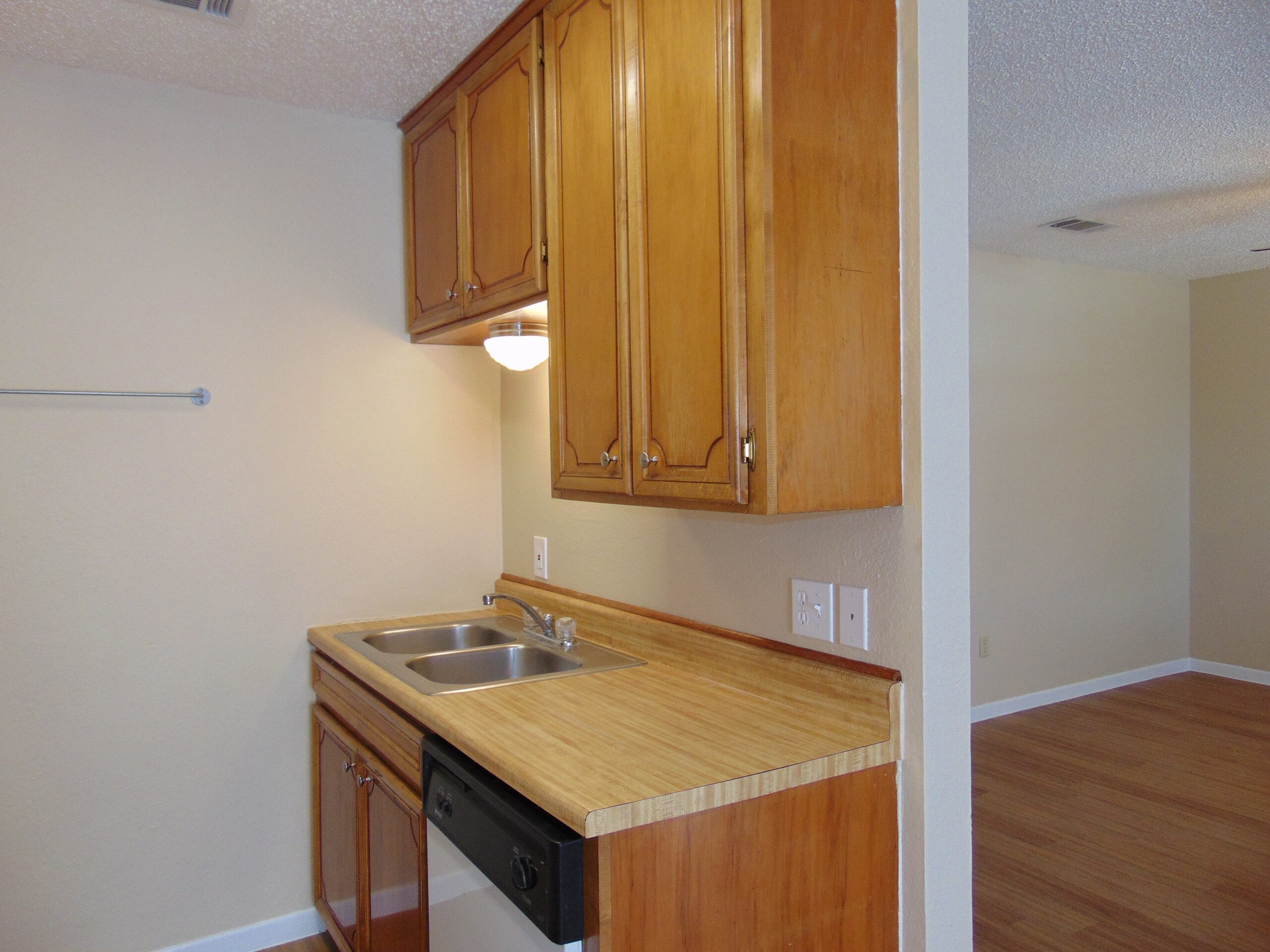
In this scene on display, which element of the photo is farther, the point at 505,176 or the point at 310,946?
the point at 310,946

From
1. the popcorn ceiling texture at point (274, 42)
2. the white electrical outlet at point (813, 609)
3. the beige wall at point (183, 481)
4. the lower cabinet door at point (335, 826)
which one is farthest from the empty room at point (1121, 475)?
the beige wall at point (183, 481)

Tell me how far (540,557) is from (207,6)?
1623 mm

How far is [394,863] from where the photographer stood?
6.56ft

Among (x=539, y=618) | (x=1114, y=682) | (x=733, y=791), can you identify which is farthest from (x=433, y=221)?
(x=1114, y=682)

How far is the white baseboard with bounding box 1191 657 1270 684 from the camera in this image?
5402mm

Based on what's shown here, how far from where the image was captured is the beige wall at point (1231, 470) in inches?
212

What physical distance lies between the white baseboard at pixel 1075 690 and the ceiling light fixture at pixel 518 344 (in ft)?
11.0

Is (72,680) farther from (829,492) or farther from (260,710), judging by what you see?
(829,492)

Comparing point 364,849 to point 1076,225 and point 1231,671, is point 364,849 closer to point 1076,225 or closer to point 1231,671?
point 1076,225

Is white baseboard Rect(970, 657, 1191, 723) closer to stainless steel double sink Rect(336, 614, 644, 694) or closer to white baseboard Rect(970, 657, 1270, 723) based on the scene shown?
white baseboard Rect(970, 657, 1270, 723)

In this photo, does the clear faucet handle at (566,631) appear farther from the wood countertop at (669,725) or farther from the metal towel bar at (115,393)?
the metal towel bar at (115,393)

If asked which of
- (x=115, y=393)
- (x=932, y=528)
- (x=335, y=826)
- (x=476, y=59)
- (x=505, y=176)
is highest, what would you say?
(x=476, y=59)

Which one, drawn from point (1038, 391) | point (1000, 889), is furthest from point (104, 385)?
point (1038, 391)

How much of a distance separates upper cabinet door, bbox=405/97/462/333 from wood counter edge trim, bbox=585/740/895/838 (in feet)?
4.94
